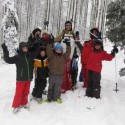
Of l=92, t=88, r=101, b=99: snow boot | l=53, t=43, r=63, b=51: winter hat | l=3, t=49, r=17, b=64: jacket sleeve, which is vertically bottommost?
l=92, t=88, r=101, b=99: snow boot

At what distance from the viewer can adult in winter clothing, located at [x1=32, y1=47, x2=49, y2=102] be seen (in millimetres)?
7762

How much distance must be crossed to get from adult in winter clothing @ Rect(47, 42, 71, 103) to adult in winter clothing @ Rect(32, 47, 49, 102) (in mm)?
132

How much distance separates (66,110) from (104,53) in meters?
2.03

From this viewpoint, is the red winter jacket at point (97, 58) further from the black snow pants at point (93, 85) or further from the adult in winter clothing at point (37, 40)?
the adult in winter clothing at point (37, 40)

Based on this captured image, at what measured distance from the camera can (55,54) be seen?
7.86m

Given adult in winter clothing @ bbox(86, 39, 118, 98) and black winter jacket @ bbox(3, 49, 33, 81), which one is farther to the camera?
adult in winter clothing @ bbox(86, 39, 118, 98)

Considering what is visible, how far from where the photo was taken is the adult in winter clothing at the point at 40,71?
25.5ft

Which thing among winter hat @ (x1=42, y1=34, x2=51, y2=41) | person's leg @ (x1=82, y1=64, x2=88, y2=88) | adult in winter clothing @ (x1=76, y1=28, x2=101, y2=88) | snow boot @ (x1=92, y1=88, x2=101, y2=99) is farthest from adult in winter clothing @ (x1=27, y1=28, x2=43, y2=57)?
snow boot @ (x1=92, y1=88, x2=101, y2=99)

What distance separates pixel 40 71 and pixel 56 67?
1.43 ft

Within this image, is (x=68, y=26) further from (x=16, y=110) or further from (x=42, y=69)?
(x=16, y=110)

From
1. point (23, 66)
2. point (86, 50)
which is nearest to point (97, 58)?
point (86, 50)

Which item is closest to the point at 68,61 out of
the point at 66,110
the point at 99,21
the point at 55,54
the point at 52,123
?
the point at 55,54

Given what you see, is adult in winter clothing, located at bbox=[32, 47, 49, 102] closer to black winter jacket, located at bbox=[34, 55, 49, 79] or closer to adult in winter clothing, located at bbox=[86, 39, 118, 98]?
black winter jacket, located at bbox=[34, 55, 49, 79]

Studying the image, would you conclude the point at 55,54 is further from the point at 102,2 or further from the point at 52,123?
the point at 102,2
